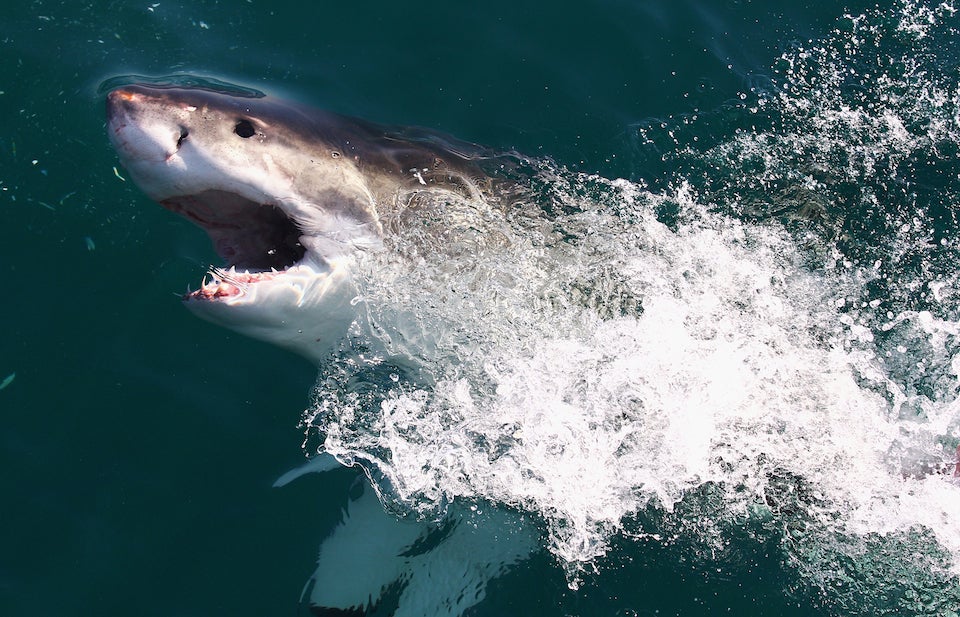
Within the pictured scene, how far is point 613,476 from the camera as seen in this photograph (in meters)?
3.46

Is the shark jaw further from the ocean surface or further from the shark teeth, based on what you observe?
the ocean surface

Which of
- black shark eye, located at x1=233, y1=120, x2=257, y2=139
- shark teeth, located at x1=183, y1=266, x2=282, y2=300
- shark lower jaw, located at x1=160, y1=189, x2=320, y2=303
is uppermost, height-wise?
black shark eye, located at x1=233, y1=120, x2=257, y2=139

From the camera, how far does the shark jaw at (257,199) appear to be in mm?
3133

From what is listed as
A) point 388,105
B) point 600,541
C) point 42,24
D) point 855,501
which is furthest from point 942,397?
point 42,24

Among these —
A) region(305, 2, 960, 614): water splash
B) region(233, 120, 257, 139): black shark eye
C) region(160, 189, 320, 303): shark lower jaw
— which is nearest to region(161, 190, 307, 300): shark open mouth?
region(160, 189, 320, 303): shark lower jaw

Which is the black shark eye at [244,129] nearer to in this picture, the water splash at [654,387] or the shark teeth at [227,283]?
the shark teeth at [227,283]

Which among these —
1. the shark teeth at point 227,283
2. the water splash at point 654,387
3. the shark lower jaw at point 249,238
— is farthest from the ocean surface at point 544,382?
the shark teeth at point 227,283

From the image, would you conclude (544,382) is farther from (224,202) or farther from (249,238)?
(224,202)

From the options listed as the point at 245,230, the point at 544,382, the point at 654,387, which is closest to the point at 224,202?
the point at 245,230

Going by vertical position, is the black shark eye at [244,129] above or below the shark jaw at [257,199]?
above

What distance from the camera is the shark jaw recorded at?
10.3ft

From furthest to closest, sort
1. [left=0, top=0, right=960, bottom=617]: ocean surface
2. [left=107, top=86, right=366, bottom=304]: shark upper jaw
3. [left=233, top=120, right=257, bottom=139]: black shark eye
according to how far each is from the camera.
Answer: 1. [left=0, top=0, right=960, bottom=617]: ocean surface
2. [left=233, top=120, right=257, bottom=139]: black shark eye
3. [left=107, top=86, right=366, bottom=304]: shark upper jaw

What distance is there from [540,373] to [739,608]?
1145 millimetres

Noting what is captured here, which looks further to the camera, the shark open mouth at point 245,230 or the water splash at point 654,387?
the water splash at point 654,387
